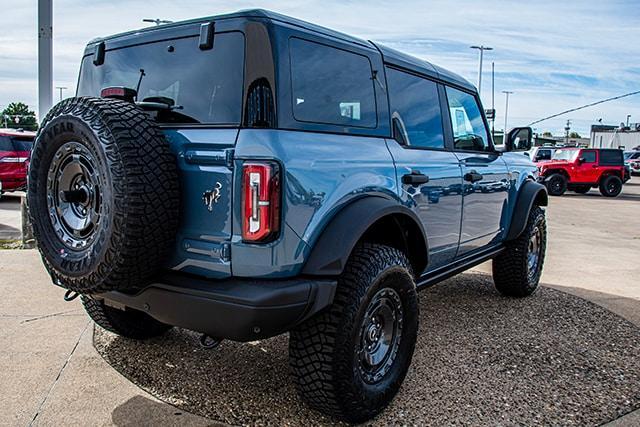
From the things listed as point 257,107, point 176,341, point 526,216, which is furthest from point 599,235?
point 257,107

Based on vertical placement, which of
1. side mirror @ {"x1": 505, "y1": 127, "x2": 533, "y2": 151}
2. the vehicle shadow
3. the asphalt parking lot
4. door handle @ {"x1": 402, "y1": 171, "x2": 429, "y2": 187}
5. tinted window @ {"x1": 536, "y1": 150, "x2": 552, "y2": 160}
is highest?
tinted window @ {"x1": 536, "y1": 150, "x2": 552, "y2": 160}

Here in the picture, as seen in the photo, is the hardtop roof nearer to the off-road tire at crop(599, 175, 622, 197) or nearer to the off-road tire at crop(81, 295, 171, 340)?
the off-road tire at crop(81, 295, 171, 340)

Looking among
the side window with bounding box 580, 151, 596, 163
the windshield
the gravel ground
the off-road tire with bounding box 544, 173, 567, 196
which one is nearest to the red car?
the gravel ground

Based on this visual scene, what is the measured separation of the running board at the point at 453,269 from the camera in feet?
12.0

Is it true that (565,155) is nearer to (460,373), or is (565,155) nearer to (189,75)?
(460,373)

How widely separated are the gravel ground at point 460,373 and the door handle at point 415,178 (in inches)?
46.0

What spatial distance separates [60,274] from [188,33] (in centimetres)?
128

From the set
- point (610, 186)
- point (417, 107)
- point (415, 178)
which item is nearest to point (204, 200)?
point (415, 178)

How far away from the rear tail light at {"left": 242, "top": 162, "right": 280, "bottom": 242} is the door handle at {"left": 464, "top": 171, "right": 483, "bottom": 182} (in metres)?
2.03

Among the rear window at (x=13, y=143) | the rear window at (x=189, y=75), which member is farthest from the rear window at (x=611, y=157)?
the rear window at (x=189, y=75)

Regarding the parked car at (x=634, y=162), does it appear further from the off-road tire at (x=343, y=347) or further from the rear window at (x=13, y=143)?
the off-road tire at (x=343, y=347)

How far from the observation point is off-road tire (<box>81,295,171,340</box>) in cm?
361

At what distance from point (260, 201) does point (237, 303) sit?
0.43m

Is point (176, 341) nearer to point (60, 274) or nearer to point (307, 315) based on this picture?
point (60, 274)
